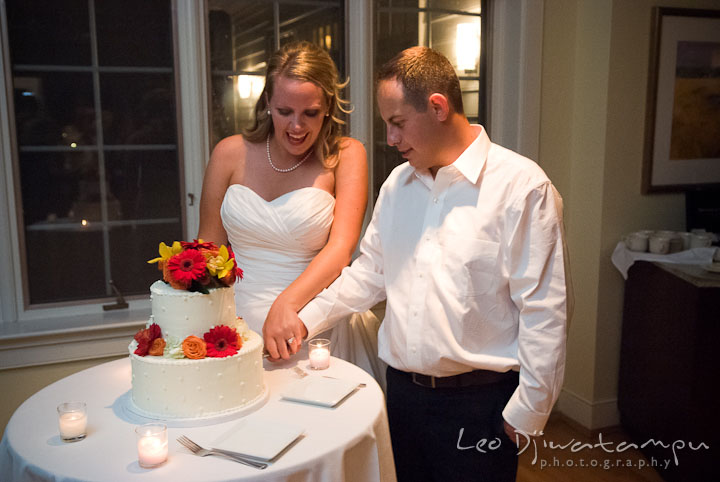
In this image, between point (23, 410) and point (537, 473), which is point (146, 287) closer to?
point (23, 410)

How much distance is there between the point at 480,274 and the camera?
1.58m

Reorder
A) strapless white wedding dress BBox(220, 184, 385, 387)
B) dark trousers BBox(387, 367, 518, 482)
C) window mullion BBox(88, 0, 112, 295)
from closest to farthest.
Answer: dark trousers BBox(387, 367, 518, 482)
strapless white wedding dress BBox(220, 184, 385, 387)
window mullion BBox(88, 0, 112, 295)

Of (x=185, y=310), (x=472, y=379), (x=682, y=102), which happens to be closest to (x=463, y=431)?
(x=472, y=379)

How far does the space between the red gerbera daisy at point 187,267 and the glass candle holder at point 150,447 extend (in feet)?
1.17

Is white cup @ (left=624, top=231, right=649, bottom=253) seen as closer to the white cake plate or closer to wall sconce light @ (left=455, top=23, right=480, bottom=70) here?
wall sconce light @ (left=455, top=23, right=480, bottom=70)

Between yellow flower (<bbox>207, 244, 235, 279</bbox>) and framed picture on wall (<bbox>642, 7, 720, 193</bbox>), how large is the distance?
2491 mm

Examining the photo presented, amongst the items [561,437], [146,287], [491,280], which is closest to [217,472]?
[491,280]

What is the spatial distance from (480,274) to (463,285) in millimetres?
51

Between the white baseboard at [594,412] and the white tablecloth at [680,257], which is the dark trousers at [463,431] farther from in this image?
the white baseboard at [594,412]

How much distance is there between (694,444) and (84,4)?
128 inches

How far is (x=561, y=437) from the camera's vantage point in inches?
132

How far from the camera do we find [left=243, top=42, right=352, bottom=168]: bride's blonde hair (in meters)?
2.07

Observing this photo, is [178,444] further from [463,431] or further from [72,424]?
[463,431]

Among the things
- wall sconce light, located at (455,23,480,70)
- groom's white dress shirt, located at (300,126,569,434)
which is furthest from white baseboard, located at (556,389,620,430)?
groom's white dress shirt, located at (300,126,569,434)
